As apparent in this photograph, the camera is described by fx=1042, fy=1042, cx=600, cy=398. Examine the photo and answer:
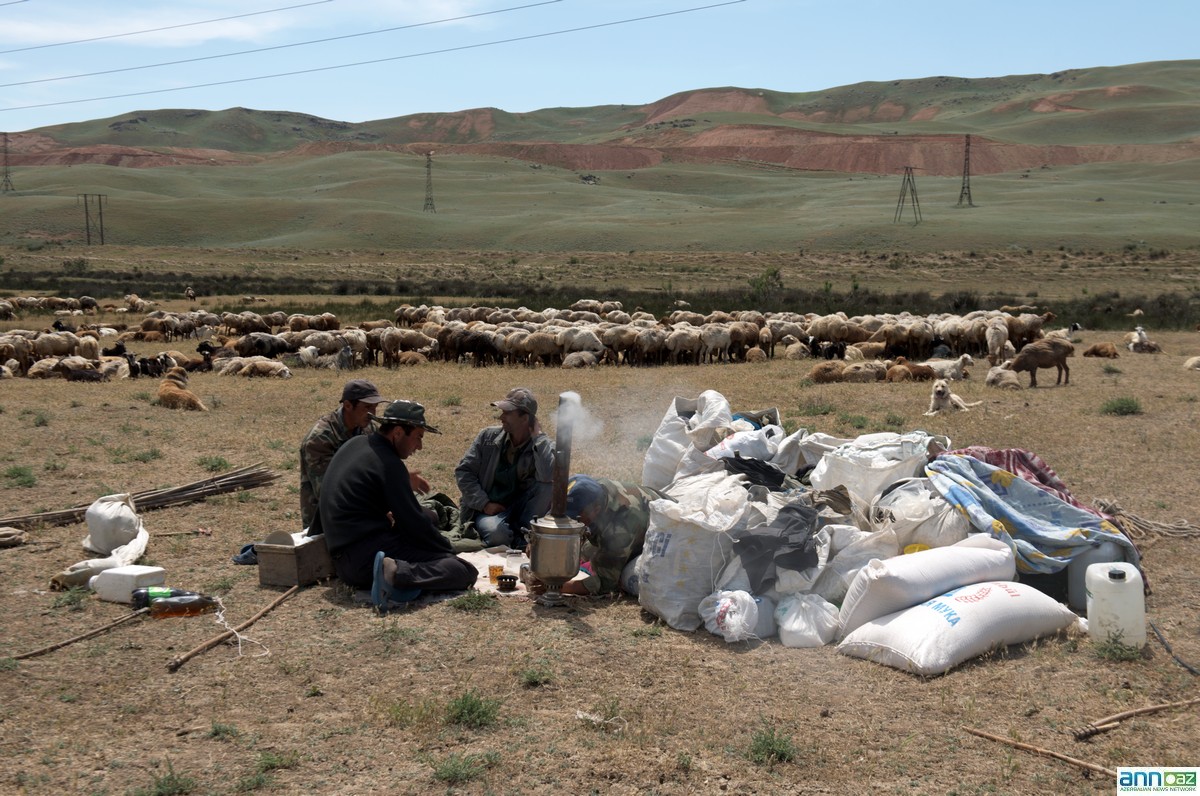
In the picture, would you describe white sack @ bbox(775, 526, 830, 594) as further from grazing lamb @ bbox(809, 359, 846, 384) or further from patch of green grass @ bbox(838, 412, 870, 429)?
grazing lamb @ bbox(809, 359, 846, 384)

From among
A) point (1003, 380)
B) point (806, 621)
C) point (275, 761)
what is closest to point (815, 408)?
point (1003, 380)

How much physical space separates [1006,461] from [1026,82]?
210221 millimetres

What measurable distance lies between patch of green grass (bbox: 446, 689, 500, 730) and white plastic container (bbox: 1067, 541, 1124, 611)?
3.71 metres

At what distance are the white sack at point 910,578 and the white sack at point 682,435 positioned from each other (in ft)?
6.47

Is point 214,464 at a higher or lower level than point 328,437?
lower

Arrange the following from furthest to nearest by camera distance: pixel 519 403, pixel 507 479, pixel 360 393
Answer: pixel 507 479, pixel 519 403, pixel 360 393

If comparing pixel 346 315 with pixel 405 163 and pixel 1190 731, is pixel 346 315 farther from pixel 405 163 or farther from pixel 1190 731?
pixel 405 163

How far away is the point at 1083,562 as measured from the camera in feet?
21.0

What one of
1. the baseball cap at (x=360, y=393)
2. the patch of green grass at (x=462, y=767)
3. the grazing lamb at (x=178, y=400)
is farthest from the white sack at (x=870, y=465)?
the grazing lamb at (x=178, y=400)

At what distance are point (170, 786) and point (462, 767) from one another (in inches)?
46.5

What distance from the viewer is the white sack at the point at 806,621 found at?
5.94m

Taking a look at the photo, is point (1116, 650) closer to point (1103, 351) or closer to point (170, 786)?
point (170, 786)

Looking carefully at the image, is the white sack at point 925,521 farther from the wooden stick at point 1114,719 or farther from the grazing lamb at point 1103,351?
the grazing lamb at point 1103,351

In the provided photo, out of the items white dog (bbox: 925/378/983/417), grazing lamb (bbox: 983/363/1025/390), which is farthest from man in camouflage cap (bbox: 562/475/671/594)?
grazing lamb (bbox: 983/363/1025/390)
